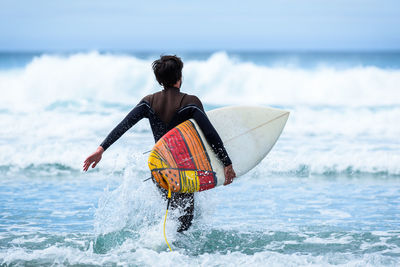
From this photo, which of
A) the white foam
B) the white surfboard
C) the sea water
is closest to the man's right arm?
the white surfboard

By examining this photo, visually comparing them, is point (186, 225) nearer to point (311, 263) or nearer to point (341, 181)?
point (311, 263)

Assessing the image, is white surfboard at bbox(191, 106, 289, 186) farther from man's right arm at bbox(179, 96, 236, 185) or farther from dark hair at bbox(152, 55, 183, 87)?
dark hair at bbox(152, 55, 183, 87)

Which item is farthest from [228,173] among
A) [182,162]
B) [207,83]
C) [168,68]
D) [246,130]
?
[207,83]

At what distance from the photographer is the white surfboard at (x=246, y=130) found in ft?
13.0

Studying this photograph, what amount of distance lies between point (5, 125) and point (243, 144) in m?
9.52

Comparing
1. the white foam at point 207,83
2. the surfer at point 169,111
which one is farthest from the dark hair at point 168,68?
the white foam at point 207,83

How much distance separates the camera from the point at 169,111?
3.41 metres

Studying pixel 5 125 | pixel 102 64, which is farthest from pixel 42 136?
pixel 102 64

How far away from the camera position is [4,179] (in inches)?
272

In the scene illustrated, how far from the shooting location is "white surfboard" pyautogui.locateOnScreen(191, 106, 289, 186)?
3.95 m

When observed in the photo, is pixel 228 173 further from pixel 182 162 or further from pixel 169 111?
pixel 169 111

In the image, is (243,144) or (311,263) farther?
(243,144)

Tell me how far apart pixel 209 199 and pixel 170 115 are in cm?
109

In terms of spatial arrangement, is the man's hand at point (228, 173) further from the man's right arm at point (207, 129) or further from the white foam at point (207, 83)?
the white foam at point (207, 83)
